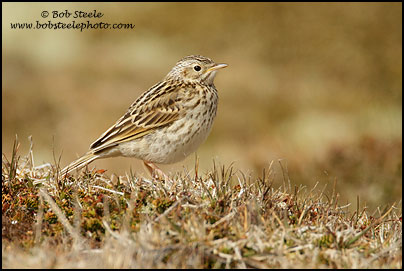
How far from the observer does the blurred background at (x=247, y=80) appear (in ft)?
43.8

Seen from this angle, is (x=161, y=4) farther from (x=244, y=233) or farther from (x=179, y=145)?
(x=244, y=233)

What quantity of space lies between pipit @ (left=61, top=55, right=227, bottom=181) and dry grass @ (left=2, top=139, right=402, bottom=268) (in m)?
1.86

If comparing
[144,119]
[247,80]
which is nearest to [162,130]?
[144,119]

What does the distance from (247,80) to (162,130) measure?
11.1 metres

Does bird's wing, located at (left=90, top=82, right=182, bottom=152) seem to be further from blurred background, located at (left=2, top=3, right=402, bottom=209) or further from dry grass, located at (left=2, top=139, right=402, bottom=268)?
blurred background, located at (left=2, top=3, right=402, bottom=209)

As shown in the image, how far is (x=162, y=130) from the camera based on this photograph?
8.17 m

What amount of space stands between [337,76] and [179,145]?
497 inches

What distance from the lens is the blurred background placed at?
13.3 meters

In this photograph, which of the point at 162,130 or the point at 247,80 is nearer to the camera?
the point at 162,130

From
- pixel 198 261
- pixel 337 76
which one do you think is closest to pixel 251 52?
pixel 337 76

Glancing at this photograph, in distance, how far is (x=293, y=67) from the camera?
19703 mm

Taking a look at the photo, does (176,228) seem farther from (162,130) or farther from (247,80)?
(247,80)

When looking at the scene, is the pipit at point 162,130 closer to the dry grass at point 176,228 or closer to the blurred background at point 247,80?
the dry grass at point 176,228

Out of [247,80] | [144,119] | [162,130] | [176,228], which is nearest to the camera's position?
[176,228]
